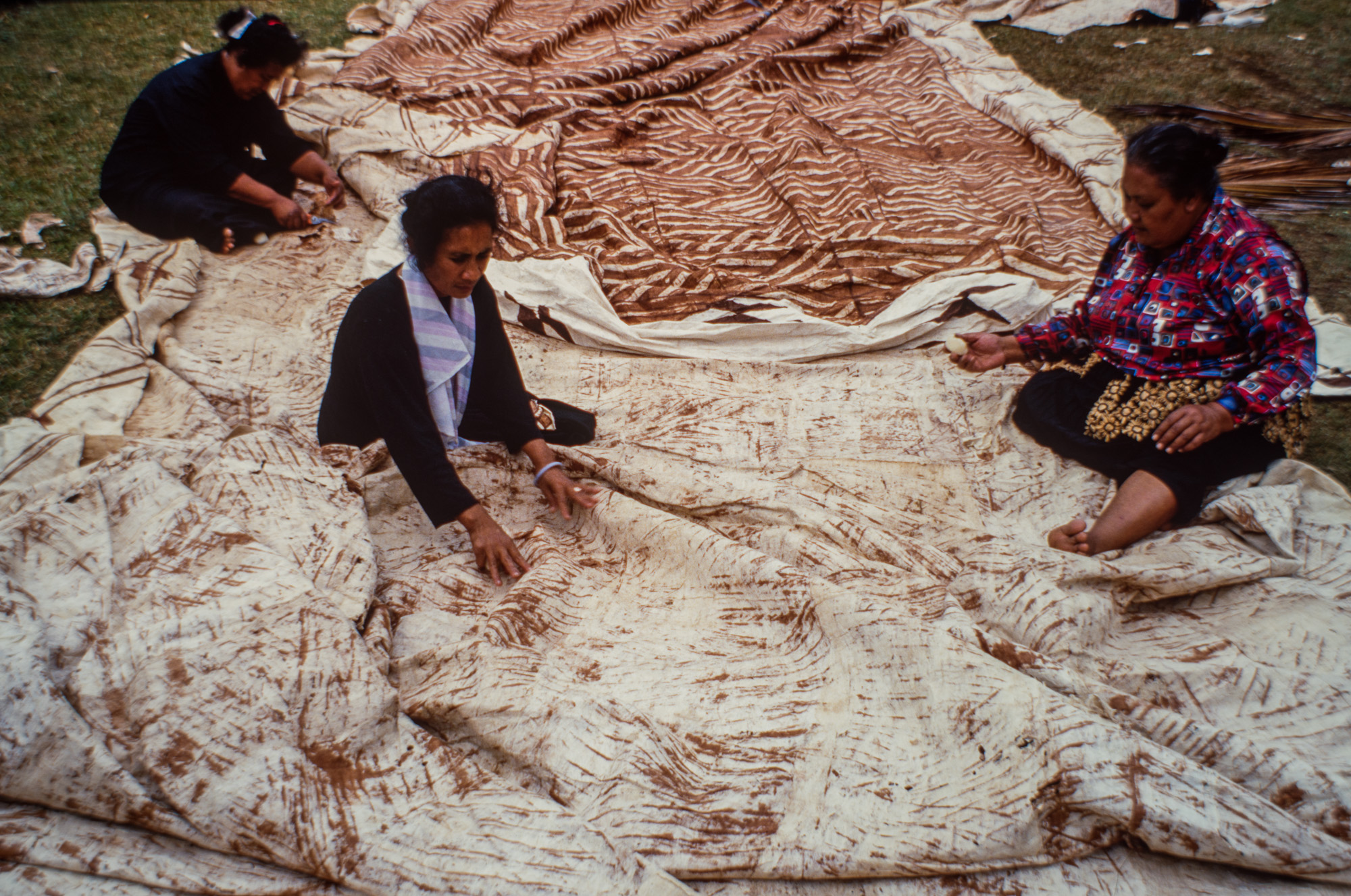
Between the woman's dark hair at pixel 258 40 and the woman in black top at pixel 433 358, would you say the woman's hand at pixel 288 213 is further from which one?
the woman in black top at pixel 433 358

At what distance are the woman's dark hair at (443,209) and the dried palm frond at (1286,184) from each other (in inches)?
131

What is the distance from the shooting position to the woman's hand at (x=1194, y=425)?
1841mm

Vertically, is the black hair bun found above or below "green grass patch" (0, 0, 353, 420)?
above

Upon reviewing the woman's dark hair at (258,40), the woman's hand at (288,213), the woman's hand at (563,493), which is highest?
the woman's dark hair at (258,40)

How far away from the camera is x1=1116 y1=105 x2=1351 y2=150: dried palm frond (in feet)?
12.6

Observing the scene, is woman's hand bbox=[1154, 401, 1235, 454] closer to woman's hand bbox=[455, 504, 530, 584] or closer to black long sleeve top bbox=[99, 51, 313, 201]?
Result: woman's hand bbox=[455, 504, 530, 584]

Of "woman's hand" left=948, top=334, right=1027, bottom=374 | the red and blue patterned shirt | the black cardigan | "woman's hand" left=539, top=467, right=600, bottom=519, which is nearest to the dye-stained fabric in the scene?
"woman's hand" left=948, top=334, right=1027, bottom=374

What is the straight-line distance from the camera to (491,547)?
5.87 feet

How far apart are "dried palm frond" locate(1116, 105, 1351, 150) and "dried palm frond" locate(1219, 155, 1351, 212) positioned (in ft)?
0.78

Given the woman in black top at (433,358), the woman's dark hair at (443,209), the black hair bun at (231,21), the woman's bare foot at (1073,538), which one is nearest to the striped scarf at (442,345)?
the woman in black top at (433,358)

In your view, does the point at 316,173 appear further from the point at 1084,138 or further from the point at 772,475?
the point at 1084,138

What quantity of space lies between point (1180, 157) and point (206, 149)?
3233mm

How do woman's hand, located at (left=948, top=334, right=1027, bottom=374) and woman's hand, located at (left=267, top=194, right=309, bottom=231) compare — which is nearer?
woman's hand, located at (left=948, top=334, right=1027, bottom=374)

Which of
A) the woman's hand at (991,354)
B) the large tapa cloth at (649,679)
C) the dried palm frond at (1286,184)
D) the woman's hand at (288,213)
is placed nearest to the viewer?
the large tapa cloth at (649,679)
